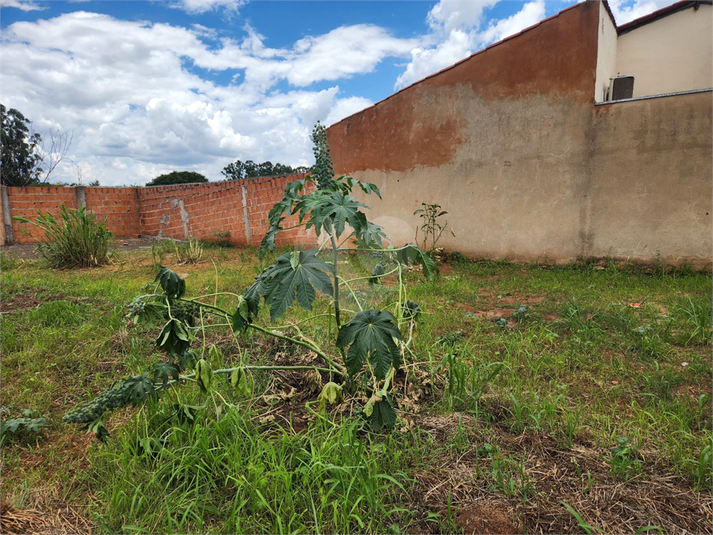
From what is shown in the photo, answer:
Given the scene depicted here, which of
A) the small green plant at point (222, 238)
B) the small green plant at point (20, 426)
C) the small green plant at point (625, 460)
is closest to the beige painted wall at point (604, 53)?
the small green plant at point (625, 460)

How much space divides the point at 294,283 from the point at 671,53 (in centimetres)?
765

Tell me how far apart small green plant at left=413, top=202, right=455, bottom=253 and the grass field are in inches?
141

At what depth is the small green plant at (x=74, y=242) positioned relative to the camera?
602cm

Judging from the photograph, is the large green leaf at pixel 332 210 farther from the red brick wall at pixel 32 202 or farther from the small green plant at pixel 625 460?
the red brick wall at pixel 32 202

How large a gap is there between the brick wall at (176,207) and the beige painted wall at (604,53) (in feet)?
15.1

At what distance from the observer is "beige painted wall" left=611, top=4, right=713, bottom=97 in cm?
600

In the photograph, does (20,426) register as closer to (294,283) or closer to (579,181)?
(294,283)

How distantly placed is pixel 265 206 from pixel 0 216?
6.66 meters

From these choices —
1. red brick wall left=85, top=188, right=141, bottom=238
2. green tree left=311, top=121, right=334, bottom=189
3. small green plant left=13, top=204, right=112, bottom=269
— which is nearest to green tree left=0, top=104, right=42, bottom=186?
red brick wall left=85, top=188, right=141, bottom=238

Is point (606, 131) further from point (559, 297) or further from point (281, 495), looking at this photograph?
point (281, 495)

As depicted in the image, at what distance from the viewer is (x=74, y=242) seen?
607 centimetres

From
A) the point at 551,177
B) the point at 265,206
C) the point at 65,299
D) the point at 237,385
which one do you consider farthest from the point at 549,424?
the point at 265,206

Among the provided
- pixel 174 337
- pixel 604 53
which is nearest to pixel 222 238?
pixel 604 53

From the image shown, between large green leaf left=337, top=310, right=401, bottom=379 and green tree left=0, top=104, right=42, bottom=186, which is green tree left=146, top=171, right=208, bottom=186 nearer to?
green tree left=0, top=104, right=42, bottom=186
